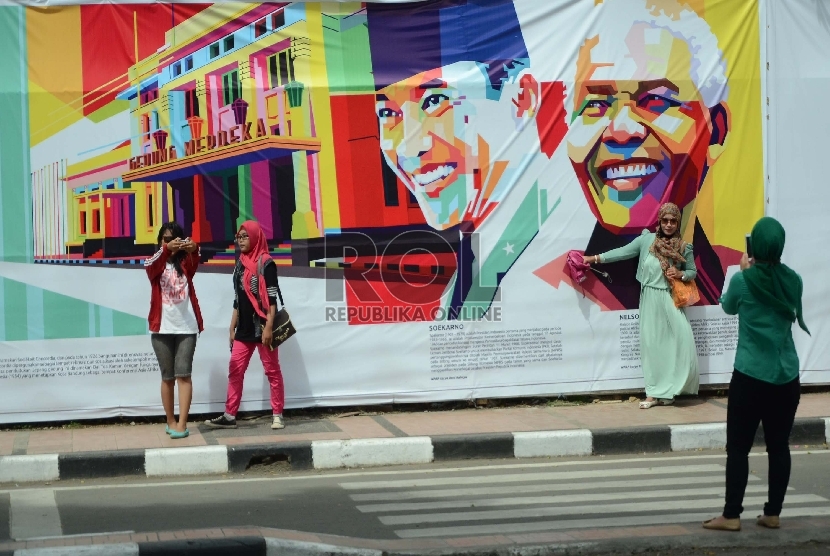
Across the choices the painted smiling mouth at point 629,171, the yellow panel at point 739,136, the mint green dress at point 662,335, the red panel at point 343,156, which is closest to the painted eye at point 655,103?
the painted smiling mouth at point 629,171

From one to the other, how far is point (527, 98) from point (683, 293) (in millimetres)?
2076

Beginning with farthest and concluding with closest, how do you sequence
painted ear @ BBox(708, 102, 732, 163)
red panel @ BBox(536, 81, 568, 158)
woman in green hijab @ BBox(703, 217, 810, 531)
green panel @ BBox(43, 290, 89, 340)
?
painted ear @ BBox(708, 102, 732, 163), red panel @ BBox(536, 81, 568, 158), green panel @ BBox(43, 290, 89, 340), woman in green hijab @ BBox(703, 217, 810, 531)

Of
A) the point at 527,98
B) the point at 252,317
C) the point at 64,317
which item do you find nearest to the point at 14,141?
the point at 64,317

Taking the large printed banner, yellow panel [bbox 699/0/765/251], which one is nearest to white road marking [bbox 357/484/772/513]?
the large printed banner

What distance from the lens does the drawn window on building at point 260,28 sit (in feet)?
29.1

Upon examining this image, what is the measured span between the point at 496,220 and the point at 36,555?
17.0 ft

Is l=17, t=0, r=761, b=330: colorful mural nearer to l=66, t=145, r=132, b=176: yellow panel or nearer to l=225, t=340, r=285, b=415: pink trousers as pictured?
l=66, t=145, r=132, b=176: yellow panel

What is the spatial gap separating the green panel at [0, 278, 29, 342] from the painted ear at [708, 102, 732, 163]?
5.80m

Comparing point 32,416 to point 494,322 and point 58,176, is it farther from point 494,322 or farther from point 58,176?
point 494,322

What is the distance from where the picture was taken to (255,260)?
328 inches

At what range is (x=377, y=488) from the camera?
700cm

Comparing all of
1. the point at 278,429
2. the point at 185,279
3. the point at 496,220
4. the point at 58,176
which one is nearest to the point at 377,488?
the point at 278,429

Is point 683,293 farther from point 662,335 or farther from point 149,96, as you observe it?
point 149,96

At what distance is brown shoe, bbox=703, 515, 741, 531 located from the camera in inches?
217
